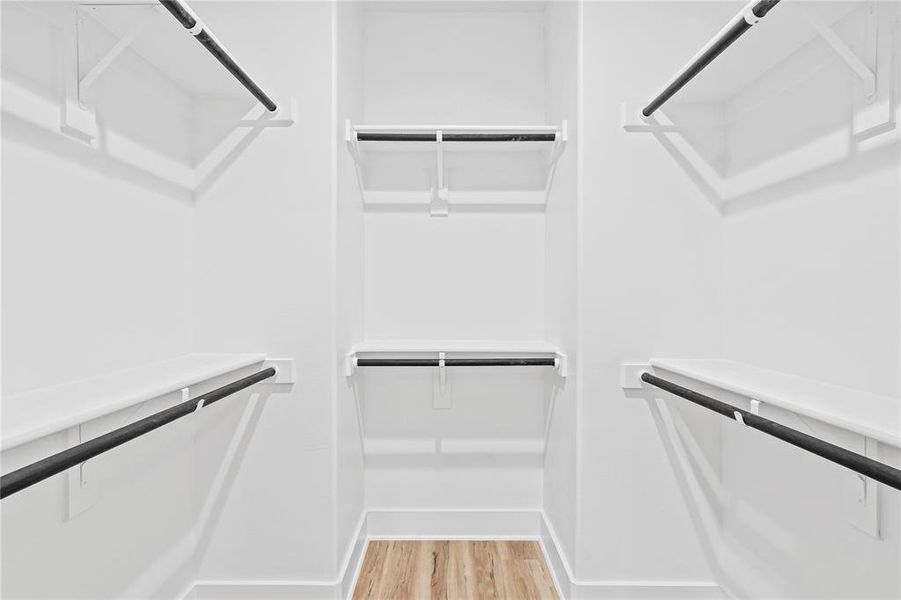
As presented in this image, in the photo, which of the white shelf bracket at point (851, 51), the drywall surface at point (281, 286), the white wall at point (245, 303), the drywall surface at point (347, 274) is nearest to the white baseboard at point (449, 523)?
the drywall surface at point (347, 274)

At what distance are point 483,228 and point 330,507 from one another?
123cm

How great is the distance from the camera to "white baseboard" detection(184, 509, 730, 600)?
160 cm

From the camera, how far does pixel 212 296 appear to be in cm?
163

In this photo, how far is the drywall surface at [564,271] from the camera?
162 cm

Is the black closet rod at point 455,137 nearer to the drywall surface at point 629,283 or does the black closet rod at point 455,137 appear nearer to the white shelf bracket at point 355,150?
the white shelf bracket at point 355,150

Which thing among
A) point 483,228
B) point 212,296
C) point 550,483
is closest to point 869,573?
point 550,483

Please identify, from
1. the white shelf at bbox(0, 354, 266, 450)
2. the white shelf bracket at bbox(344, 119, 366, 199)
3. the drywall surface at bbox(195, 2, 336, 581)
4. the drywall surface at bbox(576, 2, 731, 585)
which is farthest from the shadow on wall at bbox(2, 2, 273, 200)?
the drywall surface at bbox(576, 2, 731, 585)

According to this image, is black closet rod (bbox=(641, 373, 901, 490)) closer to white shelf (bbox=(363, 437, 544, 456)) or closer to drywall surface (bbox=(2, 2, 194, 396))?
white shelf (bbox=(363, 437, 544, 456))

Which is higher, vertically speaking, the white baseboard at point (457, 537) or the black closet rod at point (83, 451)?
the black closet rod at point (83, 451)

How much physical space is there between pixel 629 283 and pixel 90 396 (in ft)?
4.76

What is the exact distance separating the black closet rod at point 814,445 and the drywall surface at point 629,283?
0.29 m

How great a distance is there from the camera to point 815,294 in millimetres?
1279

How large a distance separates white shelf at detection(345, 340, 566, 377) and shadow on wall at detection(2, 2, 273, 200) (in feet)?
2.55

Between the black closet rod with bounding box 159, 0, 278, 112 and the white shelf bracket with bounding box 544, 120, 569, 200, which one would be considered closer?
the black closet rod with bounding box 159, 0, 278, 112
